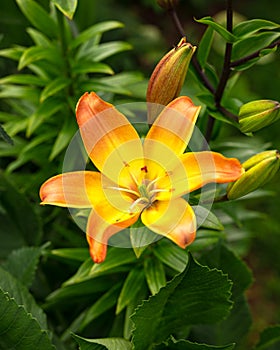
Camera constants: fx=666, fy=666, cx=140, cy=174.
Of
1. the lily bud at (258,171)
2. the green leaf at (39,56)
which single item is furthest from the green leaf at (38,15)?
the lily bud at (258,171)

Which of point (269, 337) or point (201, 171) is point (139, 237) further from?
point (269, 337)

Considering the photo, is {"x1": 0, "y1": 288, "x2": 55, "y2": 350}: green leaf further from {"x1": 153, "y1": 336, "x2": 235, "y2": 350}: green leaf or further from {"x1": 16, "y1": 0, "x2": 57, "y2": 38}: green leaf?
{"x1": 16, "y1": 0, "x2": 57, "y2": 38}: green leaf

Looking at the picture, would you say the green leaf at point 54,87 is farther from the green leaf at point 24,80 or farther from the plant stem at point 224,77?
the plant stem at point 224,77

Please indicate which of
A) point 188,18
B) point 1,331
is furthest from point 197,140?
point 188,18

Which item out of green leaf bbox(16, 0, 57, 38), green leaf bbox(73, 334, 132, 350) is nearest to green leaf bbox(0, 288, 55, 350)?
green leaf bbox(73, 334, 132, 350)

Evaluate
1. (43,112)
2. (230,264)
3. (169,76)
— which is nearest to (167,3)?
(169,76)

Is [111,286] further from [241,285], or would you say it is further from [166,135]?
[166,135]
